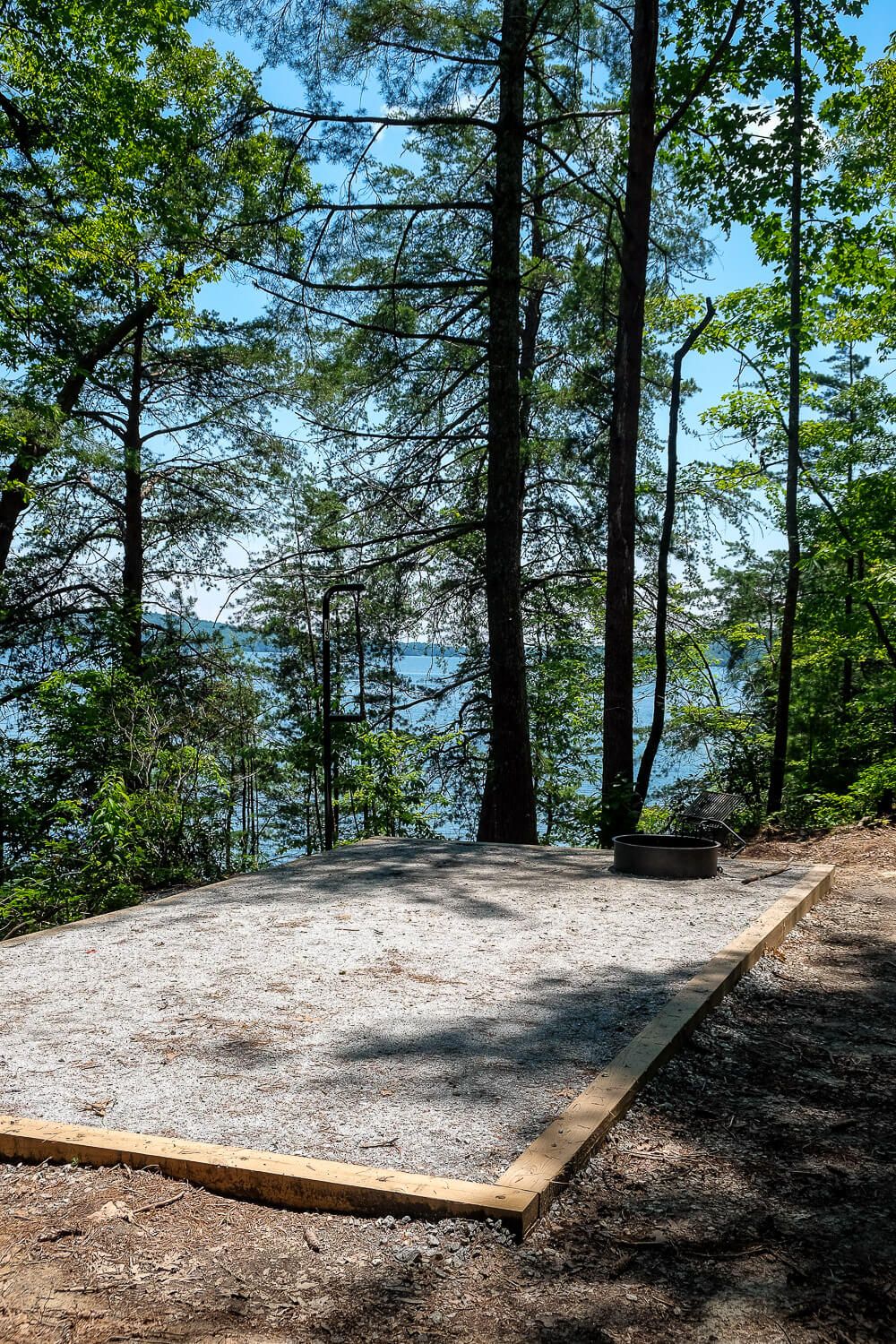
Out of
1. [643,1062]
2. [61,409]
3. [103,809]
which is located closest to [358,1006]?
[643,1062]

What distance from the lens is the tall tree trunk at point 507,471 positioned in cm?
868

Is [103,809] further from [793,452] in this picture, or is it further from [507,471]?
[793,452]

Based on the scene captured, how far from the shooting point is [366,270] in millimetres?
9547

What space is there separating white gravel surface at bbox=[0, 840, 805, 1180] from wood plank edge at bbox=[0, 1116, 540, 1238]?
0.07 meters

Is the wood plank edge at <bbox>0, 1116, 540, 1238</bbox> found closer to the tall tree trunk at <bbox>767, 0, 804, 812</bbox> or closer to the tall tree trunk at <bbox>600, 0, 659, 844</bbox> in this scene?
the tall tree trunk at <bbox>600, 0, 659, 844</bbox>

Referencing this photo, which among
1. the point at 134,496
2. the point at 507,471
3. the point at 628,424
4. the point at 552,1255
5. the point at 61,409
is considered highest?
the point at 61,409

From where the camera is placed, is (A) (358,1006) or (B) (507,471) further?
(B) (507,471)

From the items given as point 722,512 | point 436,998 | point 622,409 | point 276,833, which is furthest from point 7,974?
point 276,833

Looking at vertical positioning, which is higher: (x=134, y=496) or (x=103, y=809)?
(x=134, y=496)

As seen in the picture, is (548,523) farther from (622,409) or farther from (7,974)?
(7,974)

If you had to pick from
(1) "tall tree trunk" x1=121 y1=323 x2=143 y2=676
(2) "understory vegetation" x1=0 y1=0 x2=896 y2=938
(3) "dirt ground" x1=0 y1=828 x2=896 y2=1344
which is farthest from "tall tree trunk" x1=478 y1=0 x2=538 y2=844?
(3) "dirt ground" x1=0 y1=828 x2=896 y2=1344

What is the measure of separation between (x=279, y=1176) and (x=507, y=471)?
7.30 m

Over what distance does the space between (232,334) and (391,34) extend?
4.96 metres

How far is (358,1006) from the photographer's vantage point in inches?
131
